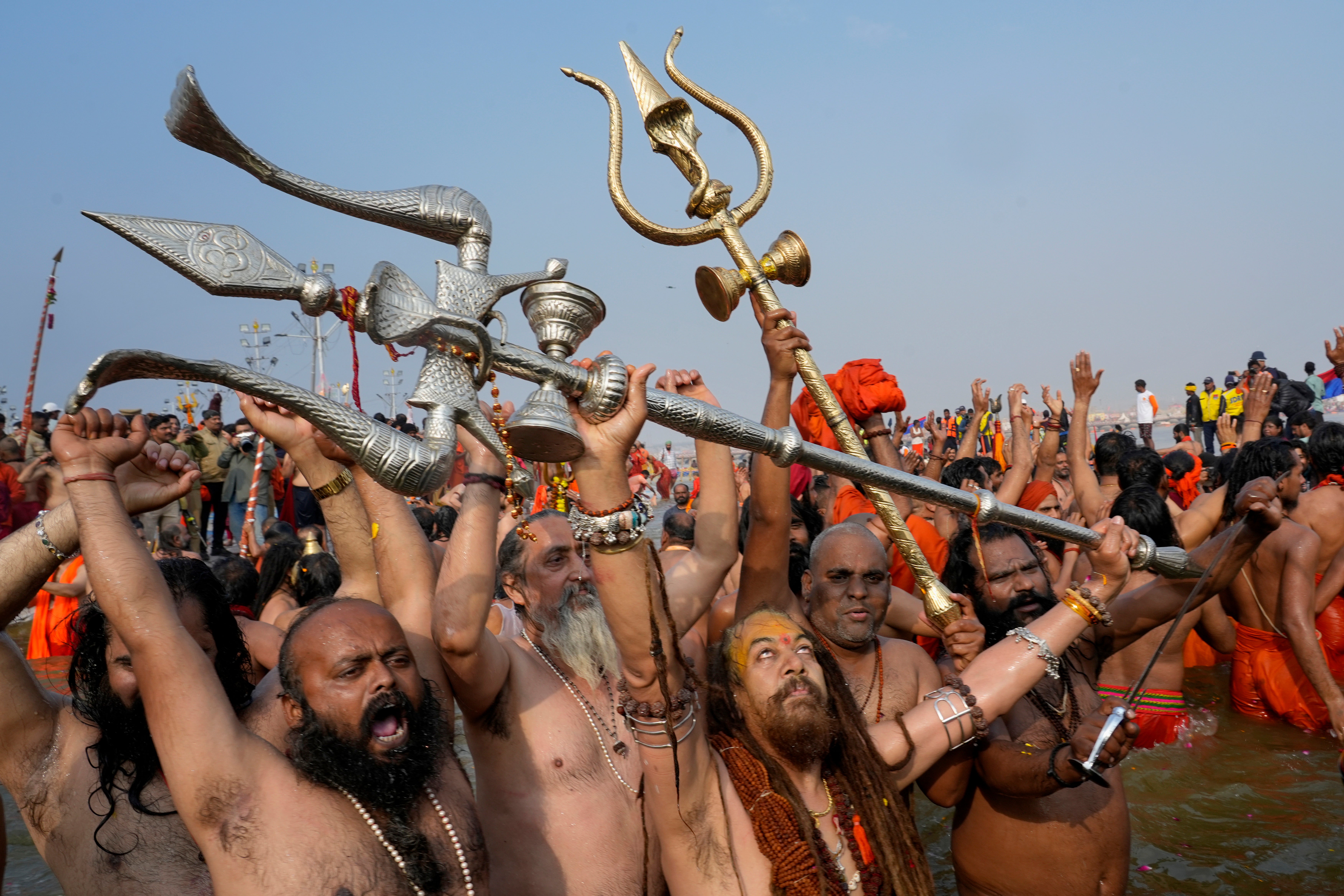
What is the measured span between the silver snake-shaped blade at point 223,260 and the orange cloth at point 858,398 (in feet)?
12.2

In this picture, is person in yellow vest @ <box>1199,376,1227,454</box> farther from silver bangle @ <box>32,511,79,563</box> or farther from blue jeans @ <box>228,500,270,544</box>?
silver bangle @ <box>32,511,79,563</box>

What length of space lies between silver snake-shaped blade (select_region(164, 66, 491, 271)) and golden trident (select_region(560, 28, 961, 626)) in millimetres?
925

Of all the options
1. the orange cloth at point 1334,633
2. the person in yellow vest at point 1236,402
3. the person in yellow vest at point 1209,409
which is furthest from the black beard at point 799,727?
the person in yellow vest at point 1209,409

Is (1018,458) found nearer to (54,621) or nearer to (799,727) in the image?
(799,727)

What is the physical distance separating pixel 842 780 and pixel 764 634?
49cm

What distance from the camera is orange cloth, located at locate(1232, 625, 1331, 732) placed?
18.2ft

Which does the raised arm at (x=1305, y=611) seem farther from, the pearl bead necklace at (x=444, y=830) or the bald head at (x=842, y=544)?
the pearl bead necklace at (x=444, y=830)

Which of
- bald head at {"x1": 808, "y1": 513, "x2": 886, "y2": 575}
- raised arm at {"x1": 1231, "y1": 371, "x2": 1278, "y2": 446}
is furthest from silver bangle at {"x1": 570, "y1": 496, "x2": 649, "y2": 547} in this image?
raised arm at {"x1": 1231, "y1": 371, "x2": 1278, "y2": 446}

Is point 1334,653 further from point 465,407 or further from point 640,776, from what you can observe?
point 465,407

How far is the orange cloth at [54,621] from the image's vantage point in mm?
6418

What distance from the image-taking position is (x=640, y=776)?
3.14 metres

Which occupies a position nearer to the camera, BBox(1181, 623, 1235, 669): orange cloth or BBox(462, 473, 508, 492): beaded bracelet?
BBox(462, 473, 508, 492): beaded bracelet

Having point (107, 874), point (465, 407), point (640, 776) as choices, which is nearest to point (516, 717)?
point (640, 776)

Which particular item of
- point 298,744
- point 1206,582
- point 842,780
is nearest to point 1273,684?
point 1206,582
